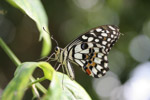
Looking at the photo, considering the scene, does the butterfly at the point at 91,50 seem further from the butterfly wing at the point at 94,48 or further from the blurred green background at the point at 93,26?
the blurred green background at the point at 93,26

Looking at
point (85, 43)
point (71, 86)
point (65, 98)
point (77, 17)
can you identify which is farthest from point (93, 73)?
point (77, 17)

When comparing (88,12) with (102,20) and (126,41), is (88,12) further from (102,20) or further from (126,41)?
(126,41)

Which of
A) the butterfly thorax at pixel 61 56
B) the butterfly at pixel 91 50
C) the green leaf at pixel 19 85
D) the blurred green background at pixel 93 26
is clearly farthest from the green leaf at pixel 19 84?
the blurred green background at pixel 93 26

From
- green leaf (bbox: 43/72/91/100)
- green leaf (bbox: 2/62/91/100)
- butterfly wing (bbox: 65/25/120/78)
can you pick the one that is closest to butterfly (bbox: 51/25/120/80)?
butterfly wing (bbox: 65/25/120/78)

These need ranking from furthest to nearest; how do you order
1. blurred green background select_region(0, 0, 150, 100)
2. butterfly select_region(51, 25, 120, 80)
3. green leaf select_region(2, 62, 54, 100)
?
blurred green background select_region(0, 0, 150, 100) < butterfly select_region(51, 25, 120, 80) < green leaf select_region(2, 62, 54, 100)

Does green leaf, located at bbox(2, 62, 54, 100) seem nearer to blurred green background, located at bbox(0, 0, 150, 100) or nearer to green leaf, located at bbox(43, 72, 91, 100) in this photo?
green leaf, located at bbox(43, 72, 91, 100)

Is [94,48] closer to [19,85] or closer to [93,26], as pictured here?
[19,85]

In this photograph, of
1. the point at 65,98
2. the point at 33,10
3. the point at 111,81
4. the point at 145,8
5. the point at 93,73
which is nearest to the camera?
the point at 65,98
